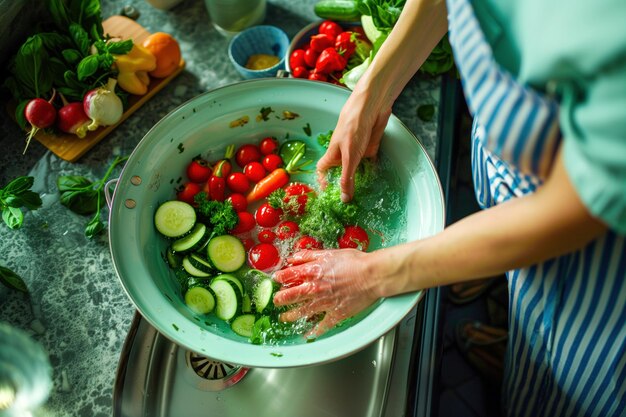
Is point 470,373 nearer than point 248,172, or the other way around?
point 248,172

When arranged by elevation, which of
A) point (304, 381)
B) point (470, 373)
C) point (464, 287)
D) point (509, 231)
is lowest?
point (470, 373)

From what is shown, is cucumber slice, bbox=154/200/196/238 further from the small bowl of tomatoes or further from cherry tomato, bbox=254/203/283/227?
the small bowl of tomatoes

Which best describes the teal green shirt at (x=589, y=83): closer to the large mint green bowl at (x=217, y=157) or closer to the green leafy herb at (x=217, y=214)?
the large mint green bowl at (x=217, y=157)

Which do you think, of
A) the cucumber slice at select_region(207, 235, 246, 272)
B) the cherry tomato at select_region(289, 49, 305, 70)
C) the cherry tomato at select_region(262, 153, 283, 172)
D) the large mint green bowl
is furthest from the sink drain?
the cherry tomato at select_region(289, 49, 305, 70)

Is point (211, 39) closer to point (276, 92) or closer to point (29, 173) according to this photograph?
point (276, 92)

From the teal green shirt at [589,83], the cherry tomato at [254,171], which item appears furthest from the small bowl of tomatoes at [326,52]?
the teal green shirt at [589,83]

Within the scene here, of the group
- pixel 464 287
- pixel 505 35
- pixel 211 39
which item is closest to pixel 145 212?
pixel 211 39

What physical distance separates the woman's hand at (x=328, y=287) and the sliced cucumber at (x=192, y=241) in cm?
23

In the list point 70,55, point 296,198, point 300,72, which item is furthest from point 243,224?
point 70,55

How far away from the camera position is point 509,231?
725 mm

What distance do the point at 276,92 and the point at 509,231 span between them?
79 centimetres

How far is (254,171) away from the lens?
1.38 metres

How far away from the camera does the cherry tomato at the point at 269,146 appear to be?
1.40 m

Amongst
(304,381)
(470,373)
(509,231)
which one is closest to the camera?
(509,231)
